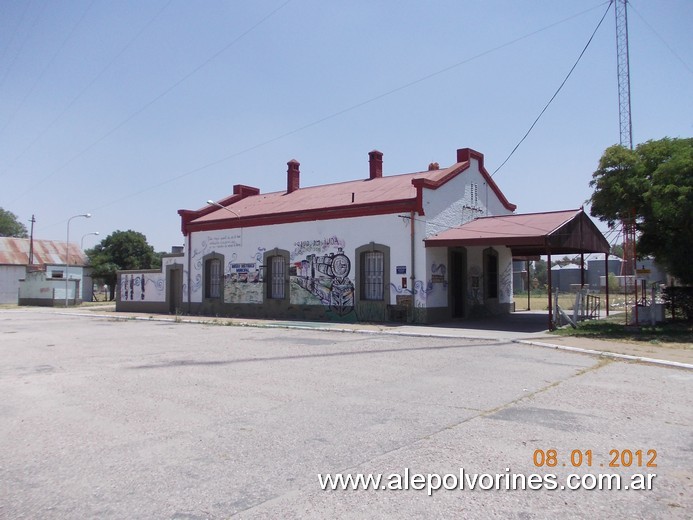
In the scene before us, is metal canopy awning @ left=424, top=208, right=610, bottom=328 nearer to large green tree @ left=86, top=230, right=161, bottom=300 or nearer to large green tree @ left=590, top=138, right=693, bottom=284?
large green tree @ left=590, top=138, right=693, bottom=284

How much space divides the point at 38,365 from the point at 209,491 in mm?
8291

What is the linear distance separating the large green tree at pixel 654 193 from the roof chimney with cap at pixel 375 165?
11185mm

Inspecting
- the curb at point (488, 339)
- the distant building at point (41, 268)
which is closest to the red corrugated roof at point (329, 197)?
the curb at point (488, 339)

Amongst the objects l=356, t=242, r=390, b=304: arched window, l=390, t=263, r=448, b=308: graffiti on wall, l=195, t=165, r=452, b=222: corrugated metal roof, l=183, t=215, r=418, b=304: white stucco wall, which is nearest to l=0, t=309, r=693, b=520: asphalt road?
l=390, t=263, r=448, b=308: graffiti on wall

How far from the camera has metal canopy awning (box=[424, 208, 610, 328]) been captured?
17.7 m

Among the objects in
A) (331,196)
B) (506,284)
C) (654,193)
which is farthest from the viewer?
(506,284)

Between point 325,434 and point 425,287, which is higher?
point 425,287

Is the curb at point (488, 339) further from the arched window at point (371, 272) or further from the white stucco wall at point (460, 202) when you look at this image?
the white stucco wall at point (460, 202)

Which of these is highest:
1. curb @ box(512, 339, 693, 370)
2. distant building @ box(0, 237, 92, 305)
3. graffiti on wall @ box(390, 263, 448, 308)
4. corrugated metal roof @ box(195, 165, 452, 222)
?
corrugated metal roof @ box(195, 165, 452, 222)

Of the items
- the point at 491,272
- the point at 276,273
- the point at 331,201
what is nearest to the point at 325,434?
the point at 331,201

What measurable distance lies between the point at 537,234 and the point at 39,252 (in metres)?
50.6

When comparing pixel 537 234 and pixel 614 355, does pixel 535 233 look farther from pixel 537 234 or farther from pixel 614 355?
pixel 614 355

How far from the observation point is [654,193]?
15938 millimetres

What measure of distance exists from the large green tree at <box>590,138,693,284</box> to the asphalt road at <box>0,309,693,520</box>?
680 cm
